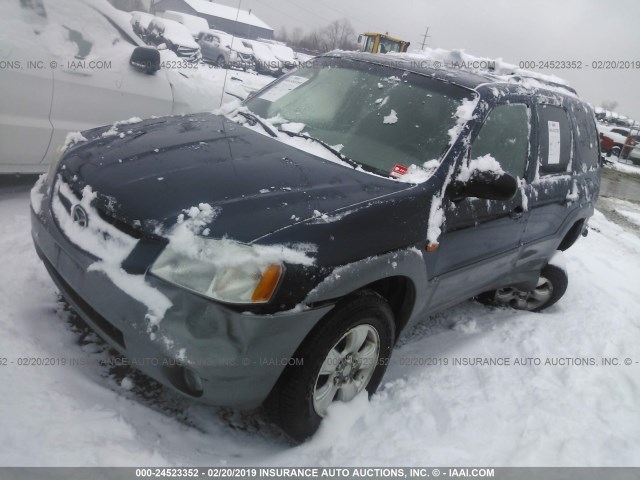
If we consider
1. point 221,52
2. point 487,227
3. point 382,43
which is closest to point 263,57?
point 221,52

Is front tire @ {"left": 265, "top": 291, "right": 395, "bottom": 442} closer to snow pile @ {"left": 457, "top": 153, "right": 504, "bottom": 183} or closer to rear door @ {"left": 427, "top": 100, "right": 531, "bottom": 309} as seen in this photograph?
rear door @ {"left": 427, "top": 100, "right": 531, "bottom": 309}

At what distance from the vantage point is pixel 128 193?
213 centimetres

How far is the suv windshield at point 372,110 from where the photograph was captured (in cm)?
279

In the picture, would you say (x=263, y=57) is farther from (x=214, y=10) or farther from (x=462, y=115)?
(x=214, y=10)

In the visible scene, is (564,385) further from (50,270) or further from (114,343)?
(50,270)

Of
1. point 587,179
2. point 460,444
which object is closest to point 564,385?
point 460,444

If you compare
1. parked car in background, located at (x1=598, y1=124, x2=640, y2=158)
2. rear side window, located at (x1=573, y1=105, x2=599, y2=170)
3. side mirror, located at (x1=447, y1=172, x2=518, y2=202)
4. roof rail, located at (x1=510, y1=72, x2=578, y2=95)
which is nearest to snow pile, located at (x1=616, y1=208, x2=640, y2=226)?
rear side window, located at (x1=573, y1=105, x2=599, y2=170)

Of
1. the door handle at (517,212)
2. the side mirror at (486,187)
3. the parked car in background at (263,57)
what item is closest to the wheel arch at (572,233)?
the door handle at (517,212)

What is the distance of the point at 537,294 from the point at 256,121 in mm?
2969

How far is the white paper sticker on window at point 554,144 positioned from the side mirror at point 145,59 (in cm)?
355

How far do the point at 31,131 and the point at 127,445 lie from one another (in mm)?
3060

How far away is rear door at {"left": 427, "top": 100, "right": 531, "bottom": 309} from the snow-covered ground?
513 millimetres

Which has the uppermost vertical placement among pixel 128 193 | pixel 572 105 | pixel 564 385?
pixel 572 105

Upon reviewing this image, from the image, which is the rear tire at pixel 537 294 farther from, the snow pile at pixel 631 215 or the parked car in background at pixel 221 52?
the parked car in background at pixel 221 52
